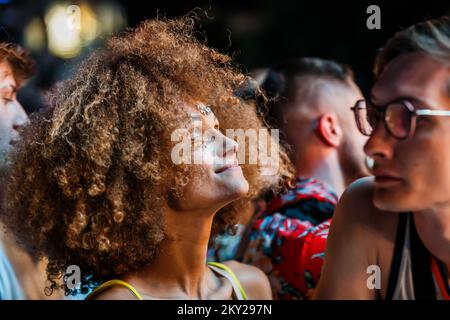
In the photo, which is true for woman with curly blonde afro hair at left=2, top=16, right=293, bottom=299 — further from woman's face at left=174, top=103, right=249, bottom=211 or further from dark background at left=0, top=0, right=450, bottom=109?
dark background at left=0, top=0, right=450, bottom=109

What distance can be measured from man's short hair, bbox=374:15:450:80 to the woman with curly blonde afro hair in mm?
441

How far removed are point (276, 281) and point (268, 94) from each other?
2.17ft

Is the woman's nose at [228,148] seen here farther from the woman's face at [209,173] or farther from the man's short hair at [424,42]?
the man's short hair at [424,42]

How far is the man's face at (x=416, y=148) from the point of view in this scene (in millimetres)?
1387

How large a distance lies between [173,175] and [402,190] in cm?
55

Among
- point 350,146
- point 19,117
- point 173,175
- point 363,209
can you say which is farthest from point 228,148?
point 350,146

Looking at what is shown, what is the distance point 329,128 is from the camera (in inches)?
86.9

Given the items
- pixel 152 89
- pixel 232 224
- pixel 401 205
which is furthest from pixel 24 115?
pixel 401 205

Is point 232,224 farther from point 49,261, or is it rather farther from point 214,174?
point 49,261

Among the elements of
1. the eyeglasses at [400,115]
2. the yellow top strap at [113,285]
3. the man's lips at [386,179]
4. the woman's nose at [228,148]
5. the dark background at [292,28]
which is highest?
the dark background at [292,28]

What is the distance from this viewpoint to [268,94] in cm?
230

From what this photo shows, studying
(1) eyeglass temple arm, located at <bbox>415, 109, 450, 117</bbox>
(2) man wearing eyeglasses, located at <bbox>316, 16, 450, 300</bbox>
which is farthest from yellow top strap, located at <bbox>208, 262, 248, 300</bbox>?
(1) eyeglass temple arm, located at <bbox>415, 109, 450, 117</bbox>

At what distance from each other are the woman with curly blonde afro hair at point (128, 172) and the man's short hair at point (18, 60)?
202 mm

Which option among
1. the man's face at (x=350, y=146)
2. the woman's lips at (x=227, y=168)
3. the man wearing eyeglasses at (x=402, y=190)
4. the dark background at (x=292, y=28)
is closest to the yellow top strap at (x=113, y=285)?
the woman's lips at (x=227, y=168)
